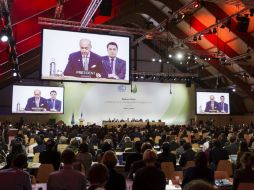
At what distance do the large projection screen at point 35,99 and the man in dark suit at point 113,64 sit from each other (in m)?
10.5

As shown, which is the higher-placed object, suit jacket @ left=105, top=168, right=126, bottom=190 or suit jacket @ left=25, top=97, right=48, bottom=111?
suit jacket @ left=25, top=97, right=48, bottom=111

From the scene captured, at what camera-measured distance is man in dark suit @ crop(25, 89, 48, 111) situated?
788 inches

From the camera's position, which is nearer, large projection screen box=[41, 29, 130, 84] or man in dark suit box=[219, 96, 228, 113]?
large projection screen box=[41, 29, 130, 84]

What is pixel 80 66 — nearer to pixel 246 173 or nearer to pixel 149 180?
pixel 149 180

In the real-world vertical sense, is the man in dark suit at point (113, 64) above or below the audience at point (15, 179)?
above

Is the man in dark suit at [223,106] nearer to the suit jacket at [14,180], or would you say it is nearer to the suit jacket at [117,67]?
the suit jacket at [117,67]

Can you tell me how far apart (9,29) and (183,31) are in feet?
40.0

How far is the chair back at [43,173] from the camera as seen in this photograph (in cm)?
587

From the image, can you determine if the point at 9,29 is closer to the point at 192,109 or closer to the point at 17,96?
the point at 17,96

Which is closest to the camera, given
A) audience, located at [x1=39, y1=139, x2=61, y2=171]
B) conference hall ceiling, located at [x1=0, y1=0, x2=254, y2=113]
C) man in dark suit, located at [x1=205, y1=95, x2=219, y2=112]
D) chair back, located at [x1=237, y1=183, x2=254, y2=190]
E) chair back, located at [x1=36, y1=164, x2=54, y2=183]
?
chair back, located at [x1=237, y1=183, x2=254, y2=190]

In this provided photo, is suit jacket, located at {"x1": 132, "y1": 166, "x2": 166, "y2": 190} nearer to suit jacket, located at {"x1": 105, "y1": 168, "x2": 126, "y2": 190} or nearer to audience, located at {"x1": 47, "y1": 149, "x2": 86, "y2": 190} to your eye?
suit jacket, located at {"x1": 105, "y1": 168, "x2": 126, "y2": 190}

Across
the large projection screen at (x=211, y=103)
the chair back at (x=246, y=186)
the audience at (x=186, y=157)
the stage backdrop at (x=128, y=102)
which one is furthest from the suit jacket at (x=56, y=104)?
the chair back at (x=246, y=186)

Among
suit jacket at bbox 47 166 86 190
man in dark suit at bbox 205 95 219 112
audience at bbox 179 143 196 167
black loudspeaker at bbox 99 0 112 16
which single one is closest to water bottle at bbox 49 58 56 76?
black loudspeaker at bbox 99 0 112 16

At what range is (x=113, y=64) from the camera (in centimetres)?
1096
